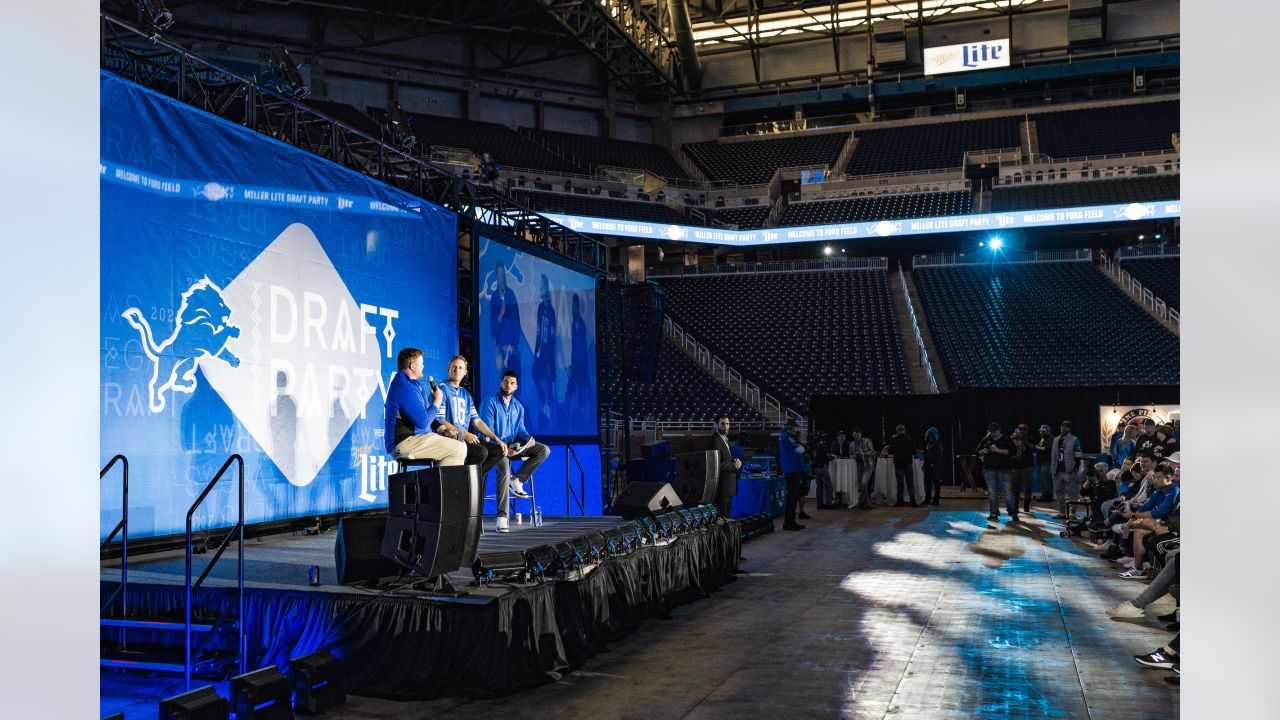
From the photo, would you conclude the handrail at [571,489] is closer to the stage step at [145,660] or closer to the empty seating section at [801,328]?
the stage step at [145,660]

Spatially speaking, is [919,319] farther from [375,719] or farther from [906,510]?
[375,719]

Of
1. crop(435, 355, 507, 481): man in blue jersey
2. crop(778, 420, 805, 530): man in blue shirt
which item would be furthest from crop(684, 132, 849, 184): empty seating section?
crop(435, 355, 507, 481): man in blue jersey

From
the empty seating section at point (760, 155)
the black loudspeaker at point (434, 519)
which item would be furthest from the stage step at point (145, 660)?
the empty seating section at point (760, 155)

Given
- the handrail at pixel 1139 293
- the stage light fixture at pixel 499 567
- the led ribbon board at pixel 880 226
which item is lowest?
the stage light fixture at pixel 499 567

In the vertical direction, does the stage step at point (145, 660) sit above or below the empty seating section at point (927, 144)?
below

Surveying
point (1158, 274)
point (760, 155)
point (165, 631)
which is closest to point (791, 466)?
point (165, 631)

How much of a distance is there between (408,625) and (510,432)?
3.30m

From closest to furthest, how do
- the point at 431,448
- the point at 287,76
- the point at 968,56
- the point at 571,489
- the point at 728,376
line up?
the point at 431,448, the point at 287,76, the point at 571,489, the point at 728,376, the point at 968,56

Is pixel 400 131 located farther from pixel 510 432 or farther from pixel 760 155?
pixel 760 155

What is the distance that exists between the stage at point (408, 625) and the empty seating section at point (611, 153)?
99.0 ft

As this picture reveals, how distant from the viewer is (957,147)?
36.0 metres

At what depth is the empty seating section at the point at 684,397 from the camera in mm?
23047

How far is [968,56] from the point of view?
110 ft
